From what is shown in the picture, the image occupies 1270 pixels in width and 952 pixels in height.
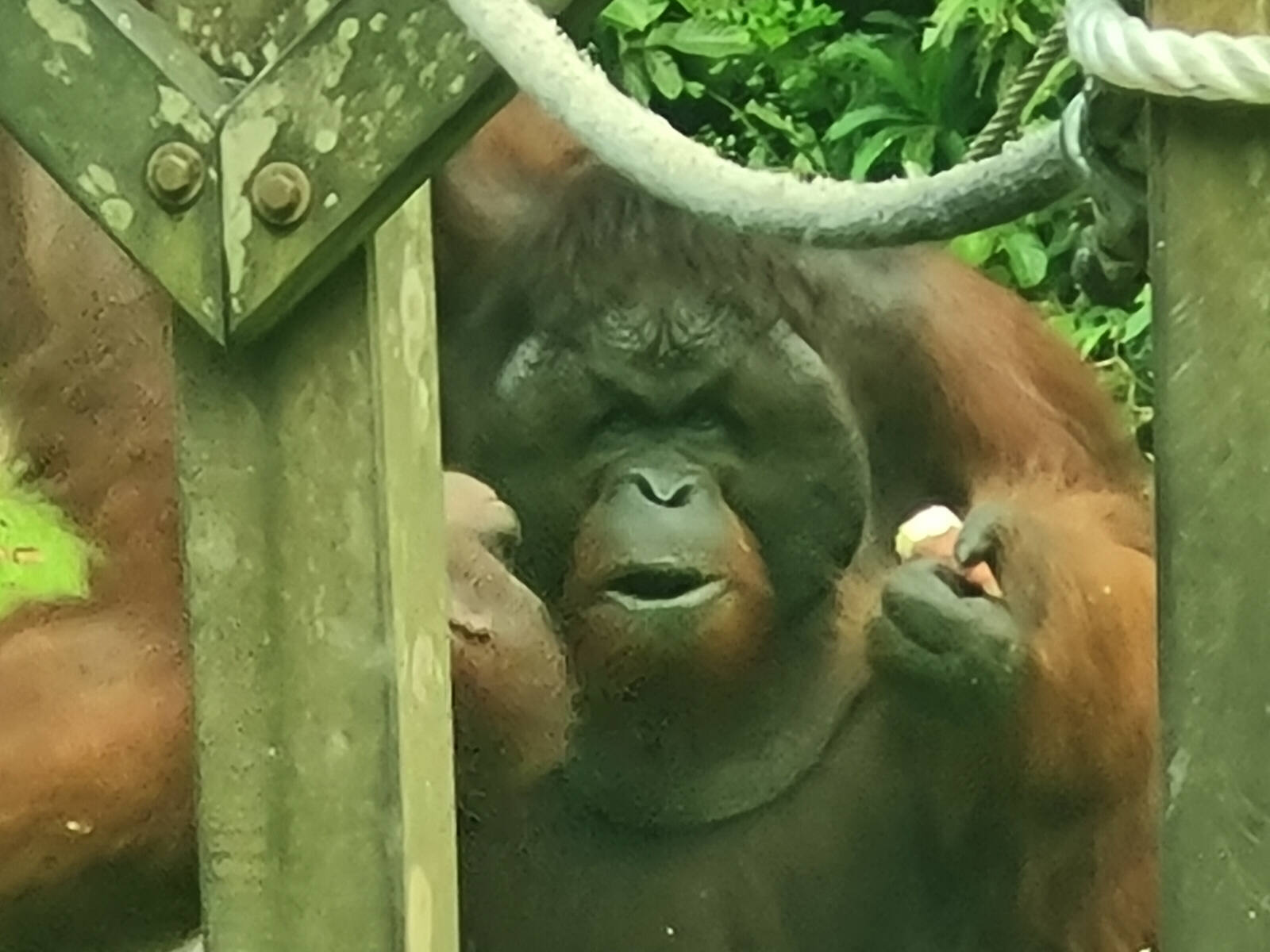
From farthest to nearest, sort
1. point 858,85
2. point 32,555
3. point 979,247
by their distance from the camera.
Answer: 1. point 858,85
2. point 979,247
3. point 32,555

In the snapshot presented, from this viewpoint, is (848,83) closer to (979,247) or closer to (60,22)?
(979,247)

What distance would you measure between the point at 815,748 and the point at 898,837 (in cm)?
12

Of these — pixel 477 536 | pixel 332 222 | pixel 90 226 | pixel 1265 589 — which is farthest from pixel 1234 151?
pixel 90 226

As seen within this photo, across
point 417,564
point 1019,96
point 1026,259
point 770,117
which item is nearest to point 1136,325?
point 1026,259

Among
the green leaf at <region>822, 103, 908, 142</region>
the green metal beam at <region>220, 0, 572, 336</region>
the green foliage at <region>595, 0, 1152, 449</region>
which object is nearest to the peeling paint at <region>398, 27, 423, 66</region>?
the green metal beam at <region>220, 0, 572, 336</region>

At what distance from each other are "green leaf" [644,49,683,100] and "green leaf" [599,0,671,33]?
0.18 feet

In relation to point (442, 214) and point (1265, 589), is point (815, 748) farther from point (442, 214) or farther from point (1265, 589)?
point (1265, 589)

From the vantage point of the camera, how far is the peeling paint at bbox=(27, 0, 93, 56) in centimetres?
103

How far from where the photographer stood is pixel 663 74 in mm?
4328

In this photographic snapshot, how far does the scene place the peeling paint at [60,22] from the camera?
1.03 meters

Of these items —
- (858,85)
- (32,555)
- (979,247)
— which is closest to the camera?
(32,555)

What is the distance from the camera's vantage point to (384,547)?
1.07m

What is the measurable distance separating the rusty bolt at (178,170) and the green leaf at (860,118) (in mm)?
3334

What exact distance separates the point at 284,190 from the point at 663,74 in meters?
3.37
